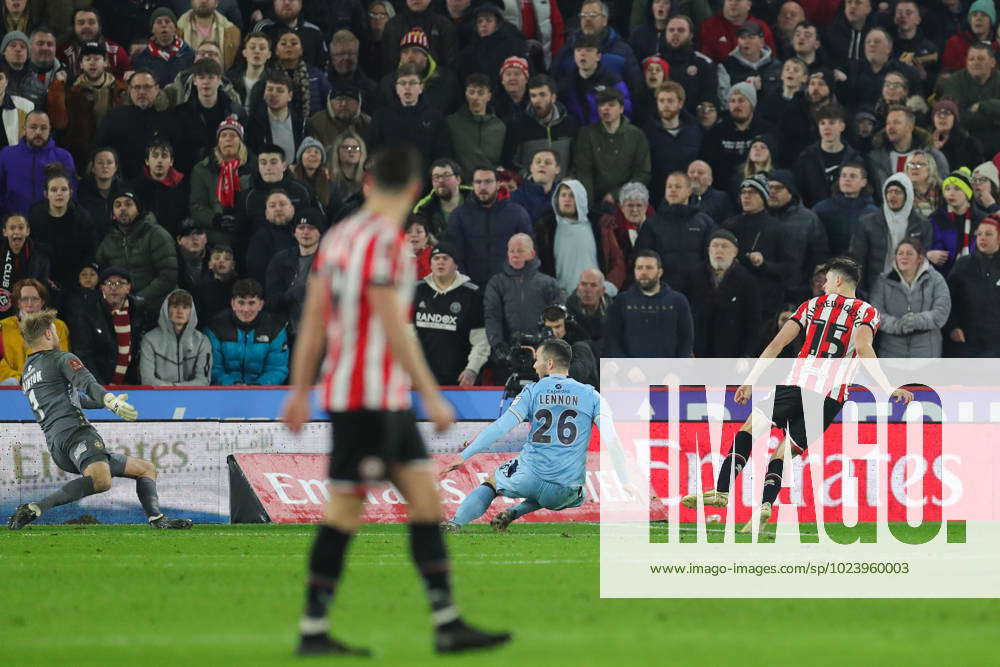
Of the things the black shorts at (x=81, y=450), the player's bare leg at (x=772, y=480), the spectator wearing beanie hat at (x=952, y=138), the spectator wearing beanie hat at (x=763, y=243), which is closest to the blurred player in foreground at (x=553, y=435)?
the player's bare leg at (x=772, y=480)

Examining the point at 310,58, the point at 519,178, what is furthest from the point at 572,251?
the point at 310,58

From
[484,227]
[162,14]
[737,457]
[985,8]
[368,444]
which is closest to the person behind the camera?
[368,444]

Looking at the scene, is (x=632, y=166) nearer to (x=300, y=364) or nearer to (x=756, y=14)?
(x=756, y=14)

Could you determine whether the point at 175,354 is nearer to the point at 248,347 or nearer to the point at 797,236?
the point at 248,347

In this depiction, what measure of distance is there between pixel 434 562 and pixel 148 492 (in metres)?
7.74

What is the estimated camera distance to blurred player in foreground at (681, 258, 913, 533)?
41.6 ft

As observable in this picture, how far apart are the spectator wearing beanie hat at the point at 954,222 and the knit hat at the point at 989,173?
26 cm

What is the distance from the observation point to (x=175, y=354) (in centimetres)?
1594

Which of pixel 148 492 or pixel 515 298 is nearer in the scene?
pixel 148 492

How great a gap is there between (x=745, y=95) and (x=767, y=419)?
5.92 metres

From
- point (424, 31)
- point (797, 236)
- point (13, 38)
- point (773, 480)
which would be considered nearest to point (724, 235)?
point (797, 236)

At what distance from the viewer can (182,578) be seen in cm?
1006

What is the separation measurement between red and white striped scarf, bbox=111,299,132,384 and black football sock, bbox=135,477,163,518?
2.13 meters

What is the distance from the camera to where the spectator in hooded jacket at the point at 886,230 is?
16516 millimetres
